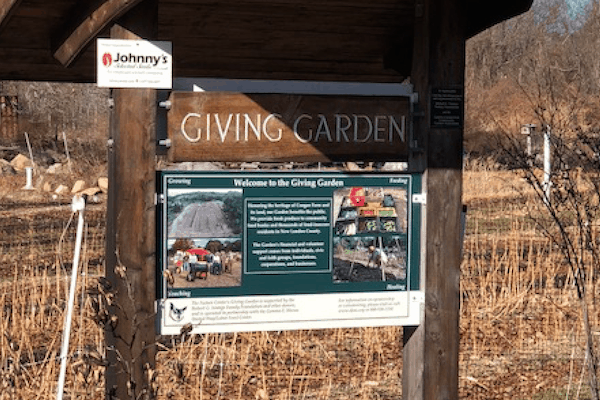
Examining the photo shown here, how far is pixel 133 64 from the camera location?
5309 millimetres

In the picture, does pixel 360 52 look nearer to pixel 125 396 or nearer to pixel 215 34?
pixel 215 34

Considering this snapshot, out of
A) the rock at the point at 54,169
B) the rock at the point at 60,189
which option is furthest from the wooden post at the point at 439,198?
the rock at the point at 54,169

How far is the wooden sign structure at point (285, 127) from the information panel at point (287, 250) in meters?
0.13

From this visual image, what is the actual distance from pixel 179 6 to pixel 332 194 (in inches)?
51.7

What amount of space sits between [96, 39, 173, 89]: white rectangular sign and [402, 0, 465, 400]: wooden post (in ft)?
4.42

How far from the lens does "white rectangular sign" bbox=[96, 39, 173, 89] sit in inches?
209

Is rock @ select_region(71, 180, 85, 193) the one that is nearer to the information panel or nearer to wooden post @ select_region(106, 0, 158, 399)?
the information panel

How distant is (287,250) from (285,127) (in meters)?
0.62

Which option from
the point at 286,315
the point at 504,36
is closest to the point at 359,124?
the point at 286,315

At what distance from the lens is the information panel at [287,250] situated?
545 cm

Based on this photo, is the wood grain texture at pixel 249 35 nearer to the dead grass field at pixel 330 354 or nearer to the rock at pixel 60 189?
the dead grass field at pixel 330 354

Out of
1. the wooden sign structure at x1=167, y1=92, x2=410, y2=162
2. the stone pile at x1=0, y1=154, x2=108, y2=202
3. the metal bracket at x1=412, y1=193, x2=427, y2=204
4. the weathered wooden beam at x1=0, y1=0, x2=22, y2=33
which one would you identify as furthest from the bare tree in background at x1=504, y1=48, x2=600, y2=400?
the stone pile at x1=0, y1=154, x2=108, y2=202

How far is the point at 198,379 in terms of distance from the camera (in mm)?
7152

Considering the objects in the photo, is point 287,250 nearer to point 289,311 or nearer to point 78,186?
point 289,311
